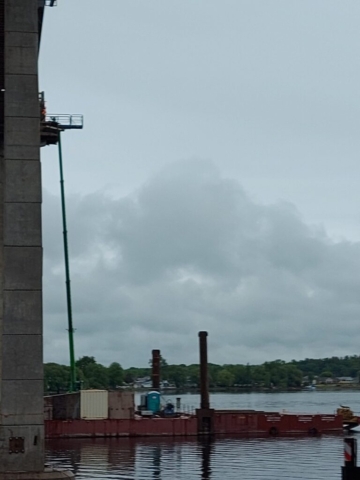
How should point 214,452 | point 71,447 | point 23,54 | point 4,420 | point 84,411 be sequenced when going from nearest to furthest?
point 4,420
point 23,54
point 214,452
point 71,447
point 84,411

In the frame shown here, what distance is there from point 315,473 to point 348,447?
17.6 meters

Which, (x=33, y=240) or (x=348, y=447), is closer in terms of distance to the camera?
(x=348, y=447)

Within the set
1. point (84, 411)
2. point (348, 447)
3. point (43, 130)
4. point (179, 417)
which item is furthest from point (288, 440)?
point (348, 447)

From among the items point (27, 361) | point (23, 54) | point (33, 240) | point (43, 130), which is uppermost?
point (43, 130)

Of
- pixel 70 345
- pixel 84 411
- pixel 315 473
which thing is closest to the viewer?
pixel 315 473

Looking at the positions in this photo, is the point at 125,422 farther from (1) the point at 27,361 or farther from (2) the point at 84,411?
(1) the point at 27,361

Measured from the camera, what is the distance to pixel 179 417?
64250 mm

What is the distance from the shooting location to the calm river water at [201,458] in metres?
36.4

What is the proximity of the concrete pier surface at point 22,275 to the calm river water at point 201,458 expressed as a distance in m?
8.39

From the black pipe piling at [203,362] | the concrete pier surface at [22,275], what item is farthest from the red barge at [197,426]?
the concrete pier surface at [22,275]

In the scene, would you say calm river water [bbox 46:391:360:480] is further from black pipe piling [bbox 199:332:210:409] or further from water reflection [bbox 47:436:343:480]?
black pipe piling [bbox 199:332:210:409]

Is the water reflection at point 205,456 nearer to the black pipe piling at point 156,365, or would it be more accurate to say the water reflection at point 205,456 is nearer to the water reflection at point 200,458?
the water reflection at point 200,458

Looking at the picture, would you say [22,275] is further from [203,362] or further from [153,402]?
[153,402]

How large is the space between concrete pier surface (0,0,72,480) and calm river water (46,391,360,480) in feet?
27.5
